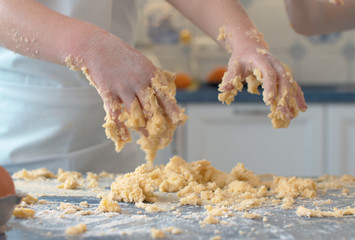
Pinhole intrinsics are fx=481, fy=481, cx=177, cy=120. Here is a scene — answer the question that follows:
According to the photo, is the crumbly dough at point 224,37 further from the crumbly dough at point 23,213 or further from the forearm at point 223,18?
the crumbly dough at point 23,213

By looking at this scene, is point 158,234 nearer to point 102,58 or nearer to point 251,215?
point 251,215

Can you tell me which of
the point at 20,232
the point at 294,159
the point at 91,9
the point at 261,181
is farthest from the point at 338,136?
the point at 20,232

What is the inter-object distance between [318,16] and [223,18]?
0.37 m

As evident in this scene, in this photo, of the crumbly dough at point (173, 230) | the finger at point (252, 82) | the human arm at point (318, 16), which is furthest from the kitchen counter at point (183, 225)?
the human arm at point (318, 16)

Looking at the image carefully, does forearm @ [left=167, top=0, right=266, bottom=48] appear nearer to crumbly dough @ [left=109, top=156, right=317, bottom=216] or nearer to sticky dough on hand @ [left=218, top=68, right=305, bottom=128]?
sticky dough on hand @ [left=218, top=68, right=305, bottom=128]

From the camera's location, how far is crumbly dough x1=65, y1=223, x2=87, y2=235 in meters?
0.62

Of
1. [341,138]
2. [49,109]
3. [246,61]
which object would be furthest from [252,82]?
[341,138]

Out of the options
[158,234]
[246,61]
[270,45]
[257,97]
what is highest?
[270,45]

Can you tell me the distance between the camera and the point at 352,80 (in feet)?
7.92

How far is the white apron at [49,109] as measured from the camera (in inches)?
43.4

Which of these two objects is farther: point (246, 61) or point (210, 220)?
point (246, 61)

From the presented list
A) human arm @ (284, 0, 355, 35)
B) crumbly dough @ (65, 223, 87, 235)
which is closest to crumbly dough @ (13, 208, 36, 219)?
crumbly dough @ (65, 223, 87, 235)

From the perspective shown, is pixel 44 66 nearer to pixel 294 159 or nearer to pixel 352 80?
pixel 294 159

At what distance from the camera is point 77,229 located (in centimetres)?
62
